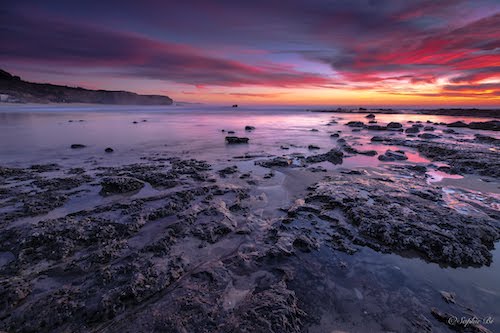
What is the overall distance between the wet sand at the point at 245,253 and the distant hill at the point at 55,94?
110m

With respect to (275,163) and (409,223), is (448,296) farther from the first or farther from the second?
(275,163)

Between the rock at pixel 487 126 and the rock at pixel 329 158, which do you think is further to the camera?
the rock at pixel 487 126

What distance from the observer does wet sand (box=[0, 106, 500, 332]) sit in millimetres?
2479

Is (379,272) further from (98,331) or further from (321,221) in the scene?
(98,331)

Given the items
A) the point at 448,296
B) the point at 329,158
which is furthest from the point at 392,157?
the point at 448,296

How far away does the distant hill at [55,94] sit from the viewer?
9544 centimetres

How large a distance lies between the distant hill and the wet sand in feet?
360

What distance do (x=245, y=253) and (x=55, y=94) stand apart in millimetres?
160103

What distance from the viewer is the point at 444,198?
5605 mm

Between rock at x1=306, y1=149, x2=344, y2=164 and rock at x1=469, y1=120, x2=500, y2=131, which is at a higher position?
rock at x1=469, y1=120, x2=500, y2=131

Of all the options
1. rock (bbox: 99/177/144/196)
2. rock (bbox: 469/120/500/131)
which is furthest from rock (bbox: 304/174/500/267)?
rock (bbox: 469/120/500/131)

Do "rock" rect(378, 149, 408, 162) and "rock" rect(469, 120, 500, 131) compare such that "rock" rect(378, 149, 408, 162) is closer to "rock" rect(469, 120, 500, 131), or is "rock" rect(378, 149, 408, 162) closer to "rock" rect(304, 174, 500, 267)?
"rock" rect(304, 174, 500, 267)

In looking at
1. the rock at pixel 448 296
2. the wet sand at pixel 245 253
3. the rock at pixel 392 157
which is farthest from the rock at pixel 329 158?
the rock at pixel 448 296

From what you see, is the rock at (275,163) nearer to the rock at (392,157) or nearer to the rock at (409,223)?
the rock at (409,223)
